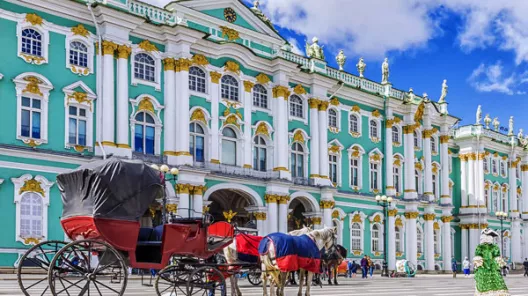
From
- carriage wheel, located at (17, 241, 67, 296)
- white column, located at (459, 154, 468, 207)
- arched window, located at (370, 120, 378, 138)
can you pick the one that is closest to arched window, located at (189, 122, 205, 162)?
carriage wheel, located at (17, 241, 67, 296)

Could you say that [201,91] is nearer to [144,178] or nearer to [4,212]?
[4,212]

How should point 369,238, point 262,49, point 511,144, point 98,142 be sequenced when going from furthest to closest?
point 511,144, point 369,238, point 262,49, point 98,142

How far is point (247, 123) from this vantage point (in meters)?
37.3

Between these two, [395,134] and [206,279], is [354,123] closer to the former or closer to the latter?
[395,134]

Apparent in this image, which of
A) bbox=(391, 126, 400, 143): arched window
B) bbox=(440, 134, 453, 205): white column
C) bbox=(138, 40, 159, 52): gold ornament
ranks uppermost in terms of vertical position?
bbox=(138, 40, 159, 52): gold ornament

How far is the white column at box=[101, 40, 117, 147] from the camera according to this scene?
30984 millimetres

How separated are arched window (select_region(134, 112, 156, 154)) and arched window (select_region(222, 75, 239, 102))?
4737 mm

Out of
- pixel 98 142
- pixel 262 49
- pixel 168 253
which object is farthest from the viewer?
pixel 262 49

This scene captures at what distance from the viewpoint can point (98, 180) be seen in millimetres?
12195

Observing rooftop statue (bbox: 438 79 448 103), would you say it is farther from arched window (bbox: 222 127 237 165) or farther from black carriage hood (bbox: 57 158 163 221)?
black carriage hood (bbox: 57 158 163 221)

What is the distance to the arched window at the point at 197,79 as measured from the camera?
3512 centimetres

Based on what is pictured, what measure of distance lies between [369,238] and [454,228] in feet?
47.9

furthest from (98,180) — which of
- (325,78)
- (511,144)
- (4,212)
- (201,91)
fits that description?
(511,144)

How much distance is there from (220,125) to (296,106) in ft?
20.5
